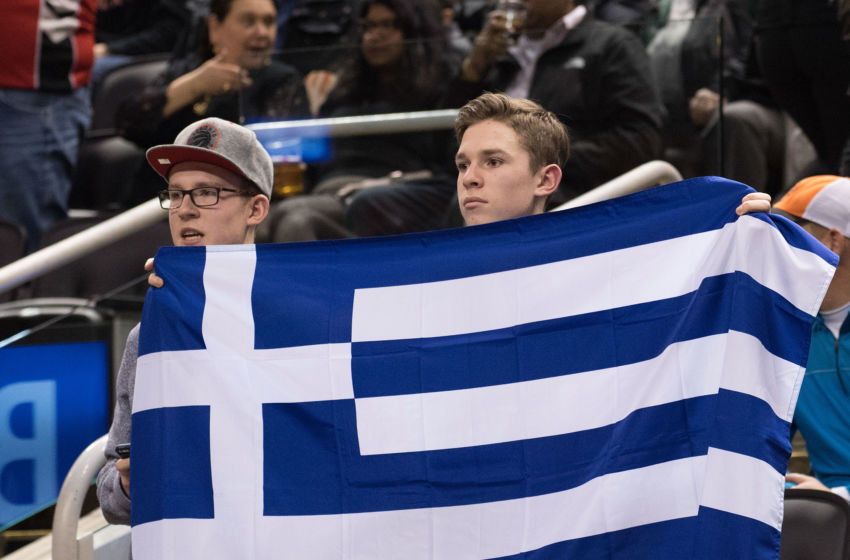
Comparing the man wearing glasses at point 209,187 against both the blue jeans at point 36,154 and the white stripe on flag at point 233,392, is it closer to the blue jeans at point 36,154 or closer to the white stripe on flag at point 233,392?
the white stripe on flag at point 233,392

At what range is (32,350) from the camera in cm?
378

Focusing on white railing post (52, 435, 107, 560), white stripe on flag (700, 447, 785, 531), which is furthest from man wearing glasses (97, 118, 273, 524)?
white stripe on flag (700, 447, 785, 531)

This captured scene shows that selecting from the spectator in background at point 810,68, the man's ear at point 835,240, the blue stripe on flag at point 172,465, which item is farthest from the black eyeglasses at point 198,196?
the spectator in background at point 810,68

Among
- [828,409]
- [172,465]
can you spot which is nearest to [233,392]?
[172,465]

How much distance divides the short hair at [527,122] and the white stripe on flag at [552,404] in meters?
0.64

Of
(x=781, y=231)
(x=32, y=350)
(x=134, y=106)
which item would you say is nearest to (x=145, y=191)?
(x=134, y=106)

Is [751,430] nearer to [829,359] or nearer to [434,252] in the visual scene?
[434,252]

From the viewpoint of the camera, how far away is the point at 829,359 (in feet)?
10.9

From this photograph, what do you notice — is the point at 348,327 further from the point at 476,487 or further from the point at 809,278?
the point at 809,278

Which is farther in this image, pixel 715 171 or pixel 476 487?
pixel 715 171

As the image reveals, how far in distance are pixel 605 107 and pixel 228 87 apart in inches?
69.8

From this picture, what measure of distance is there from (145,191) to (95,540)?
2864 millimetres

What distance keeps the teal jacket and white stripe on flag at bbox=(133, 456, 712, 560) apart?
970 millimetres

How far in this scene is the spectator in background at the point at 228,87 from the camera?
5.19m
